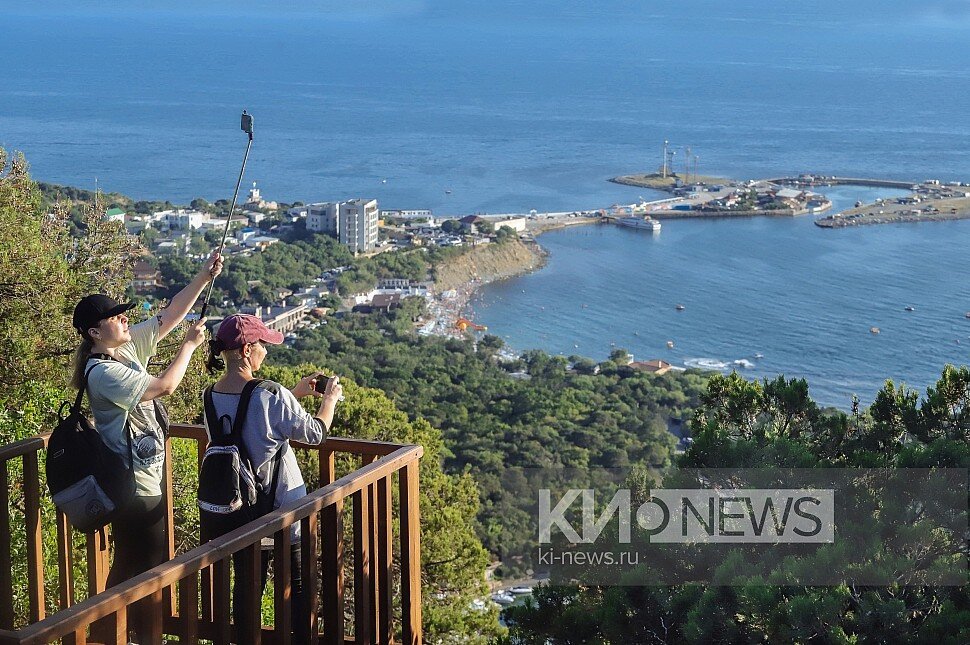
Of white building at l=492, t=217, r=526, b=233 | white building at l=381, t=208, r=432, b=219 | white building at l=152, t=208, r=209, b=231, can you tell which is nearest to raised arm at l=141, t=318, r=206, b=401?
white building at l=152, t=208, r=209, b=231

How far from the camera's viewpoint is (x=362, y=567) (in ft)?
8.34

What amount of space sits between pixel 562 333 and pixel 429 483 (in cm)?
2356

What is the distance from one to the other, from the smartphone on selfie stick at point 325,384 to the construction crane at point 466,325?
2694 cm

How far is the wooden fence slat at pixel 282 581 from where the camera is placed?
2197mm

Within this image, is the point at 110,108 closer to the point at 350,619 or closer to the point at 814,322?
the point at 814,322

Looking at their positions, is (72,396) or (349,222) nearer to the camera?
(72,396)

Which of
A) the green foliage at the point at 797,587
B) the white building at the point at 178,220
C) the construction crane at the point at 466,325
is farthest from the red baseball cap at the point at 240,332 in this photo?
the white building at the point at 178,220

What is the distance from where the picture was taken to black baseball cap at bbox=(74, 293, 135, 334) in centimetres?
233

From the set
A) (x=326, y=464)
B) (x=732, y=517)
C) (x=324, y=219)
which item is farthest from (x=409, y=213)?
(x=326, y=464)

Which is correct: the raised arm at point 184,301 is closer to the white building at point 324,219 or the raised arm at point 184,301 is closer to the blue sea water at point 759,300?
the blue sea water at point 759,300

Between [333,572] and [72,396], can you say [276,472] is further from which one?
[72,396]

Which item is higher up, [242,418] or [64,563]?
[242,418]

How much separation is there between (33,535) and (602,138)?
6729 cm

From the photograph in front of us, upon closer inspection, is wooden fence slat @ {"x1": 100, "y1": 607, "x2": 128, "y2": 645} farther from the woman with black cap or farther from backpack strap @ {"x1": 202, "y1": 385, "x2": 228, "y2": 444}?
backpack strap @ {"x1": 202, "y1": 385, "x2": 228, "y2": 444}
